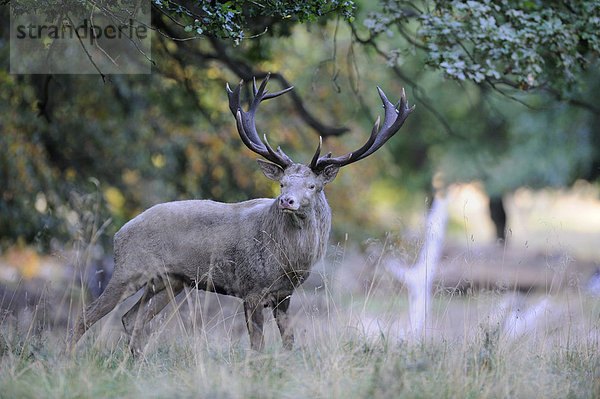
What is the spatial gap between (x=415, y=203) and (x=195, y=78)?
11.6m

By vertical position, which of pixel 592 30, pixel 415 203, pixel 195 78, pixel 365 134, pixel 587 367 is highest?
pixel 592 30

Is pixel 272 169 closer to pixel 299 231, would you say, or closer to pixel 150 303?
pixel 299 231

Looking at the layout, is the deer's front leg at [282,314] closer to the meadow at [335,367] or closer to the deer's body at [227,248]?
the deer's body at [227,248]

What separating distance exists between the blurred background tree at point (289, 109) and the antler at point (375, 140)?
85cm

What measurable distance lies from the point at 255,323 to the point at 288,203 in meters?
1.10

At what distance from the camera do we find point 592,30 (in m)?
8.00

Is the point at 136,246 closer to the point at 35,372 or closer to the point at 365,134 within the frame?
the point at 35,372

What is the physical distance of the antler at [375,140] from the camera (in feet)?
19.8

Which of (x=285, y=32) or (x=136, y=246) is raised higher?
(x=285, y=32)

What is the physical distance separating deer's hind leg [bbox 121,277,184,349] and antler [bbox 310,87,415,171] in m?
1.63

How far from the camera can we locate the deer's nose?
5.66 m

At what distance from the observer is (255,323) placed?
604cm

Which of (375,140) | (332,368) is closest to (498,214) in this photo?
(375,140)

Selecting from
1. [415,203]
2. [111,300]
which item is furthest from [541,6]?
[415,203]
